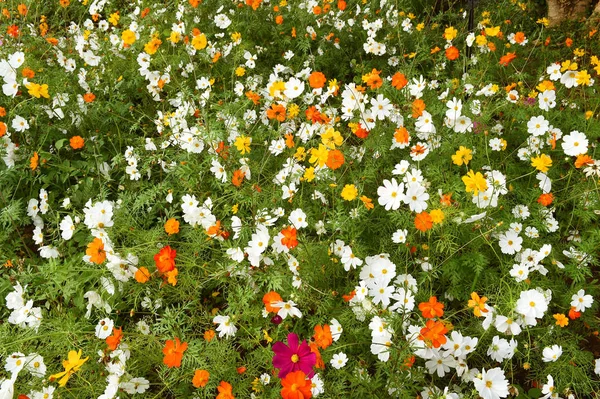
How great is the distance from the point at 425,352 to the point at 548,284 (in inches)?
29.7

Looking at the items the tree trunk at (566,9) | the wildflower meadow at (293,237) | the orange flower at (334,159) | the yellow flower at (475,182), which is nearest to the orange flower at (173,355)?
the wildflower meadow at (293,237)

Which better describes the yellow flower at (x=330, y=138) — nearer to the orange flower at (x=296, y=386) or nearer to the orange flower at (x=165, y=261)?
the orange flower at (x=165, y=261)

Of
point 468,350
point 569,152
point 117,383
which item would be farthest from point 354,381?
point 569,152

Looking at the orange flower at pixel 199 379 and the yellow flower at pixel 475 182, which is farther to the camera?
the yellow flower at pixel 475 182

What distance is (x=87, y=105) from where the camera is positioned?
116 inches

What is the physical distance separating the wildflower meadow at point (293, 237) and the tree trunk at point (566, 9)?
1119 millimetres

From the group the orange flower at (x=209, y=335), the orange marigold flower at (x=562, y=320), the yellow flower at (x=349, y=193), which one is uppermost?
the yellow flower at (x=349, y=193)

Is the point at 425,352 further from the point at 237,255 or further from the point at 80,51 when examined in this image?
the point at 80,51

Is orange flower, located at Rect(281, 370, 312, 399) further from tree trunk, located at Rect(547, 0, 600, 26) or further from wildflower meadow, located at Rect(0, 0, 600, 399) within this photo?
tree trunk, located at Rect(547, 0, 600, 26)

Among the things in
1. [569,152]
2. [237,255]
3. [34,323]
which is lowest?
[34,323]

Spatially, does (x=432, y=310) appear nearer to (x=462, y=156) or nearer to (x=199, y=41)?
(x=462, y=156)

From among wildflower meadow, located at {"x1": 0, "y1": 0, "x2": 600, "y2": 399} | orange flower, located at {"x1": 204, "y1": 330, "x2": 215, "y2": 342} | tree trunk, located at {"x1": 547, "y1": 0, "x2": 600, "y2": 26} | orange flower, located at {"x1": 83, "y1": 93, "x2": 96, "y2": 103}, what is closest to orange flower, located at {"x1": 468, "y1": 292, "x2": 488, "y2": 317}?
wildflower meadow, located at {"x1": 0, "y1": 0, "x2": 600, "y2": 399}

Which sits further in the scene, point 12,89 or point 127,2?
point 127,2

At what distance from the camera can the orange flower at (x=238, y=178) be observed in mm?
2162
